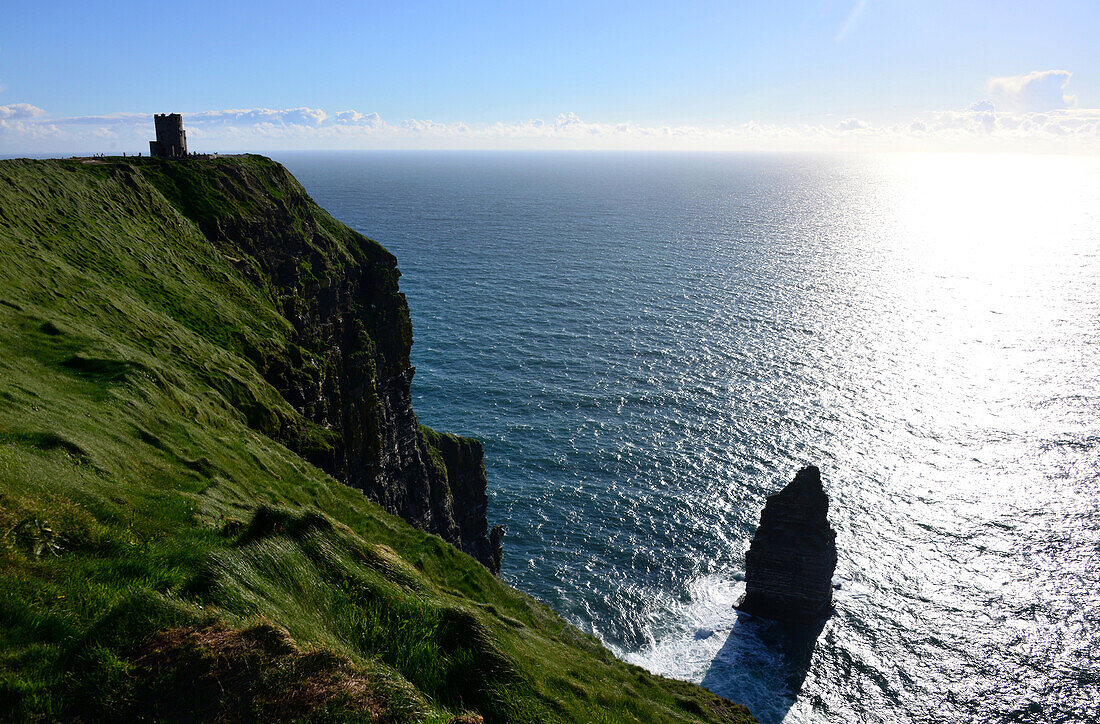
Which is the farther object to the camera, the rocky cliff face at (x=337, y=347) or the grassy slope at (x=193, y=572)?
the rocky cliff face at (x=337, y=347)

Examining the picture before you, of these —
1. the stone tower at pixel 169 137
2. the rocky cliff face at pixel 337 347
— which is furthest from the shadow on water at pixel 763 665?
the stone tower at pixel 169 137

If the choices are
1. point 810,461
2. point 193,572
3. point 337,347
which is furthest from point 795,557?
point 193,572

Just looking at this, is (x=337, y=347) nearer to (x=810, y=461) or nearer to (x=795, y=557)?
(x=795, y=557)

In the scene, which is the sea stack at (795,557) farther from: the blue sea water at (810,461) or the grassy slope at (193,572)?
the grassy slope at (193,572)

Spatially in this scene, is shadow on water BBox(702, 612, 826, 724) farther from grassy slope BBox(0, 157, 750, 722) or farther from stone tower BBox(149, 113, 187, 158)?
stone tower BBox(149, 113, 187, 158)

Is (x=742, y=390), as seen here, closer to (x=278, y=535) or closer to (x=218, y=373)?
(x=218, y=373)
